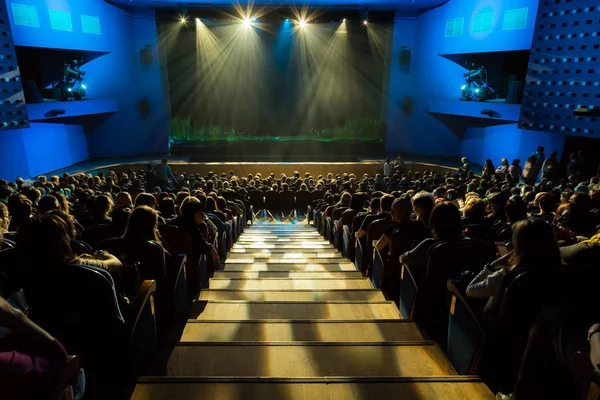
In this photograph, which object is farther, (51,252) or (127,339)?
(127,339)

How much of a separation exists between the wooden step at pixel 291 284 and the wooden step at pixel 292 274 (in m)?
0.14

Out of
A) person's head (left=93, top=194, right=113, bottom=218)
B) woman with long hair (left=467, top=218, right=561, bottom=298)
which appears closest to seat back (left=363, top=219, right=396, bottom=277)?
woman with long hair (left=467, top=218, right=561, bottom=298)

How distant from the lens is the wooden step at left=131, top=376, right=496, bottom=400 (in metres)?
1.95

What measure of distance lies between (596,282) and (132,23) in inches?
769

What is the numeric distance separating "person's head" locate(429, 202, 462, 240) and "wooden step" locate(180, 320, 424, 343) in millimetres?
721

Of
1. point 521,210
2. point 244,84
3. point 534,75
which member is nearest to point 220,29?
point 244,84

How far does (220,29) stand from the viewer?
18.4m

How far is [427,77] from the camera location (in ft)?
58.0

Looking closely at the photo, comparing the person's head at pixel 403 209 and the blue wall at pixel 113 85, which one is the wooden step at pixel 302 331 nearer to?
the person's head at pixel 403 209

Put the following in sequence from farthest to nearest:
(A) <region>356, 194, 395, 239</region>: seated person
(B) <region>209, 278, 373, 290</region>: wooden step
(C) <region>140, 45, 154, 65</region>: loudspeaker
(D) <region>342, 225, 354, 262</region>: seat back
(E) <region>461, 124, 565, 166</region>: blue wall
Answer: (C) <region>140, 45, 154, 65</region>: loudspeaker
(E) <region>461, 124, 565, 166</region>: blue wall
(D) <region>342, 225, 354, 262</region>: seat back
(A) <region>356, 194, 395, 239</region>: seated person
(B) <region>209, 278, 373, 290</region>: wooden step

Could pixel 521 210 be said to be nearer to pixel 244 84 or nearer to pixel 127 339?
pixel 127 339

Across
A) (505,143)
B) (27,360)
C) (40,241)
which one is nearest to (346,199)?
(40,241)

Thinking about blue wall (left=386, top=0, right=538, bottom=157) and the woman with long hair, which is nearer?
the woman with long hair

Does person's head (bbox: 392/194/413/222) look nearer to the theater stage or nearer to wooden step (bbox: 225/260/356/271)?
wooden step (bbox: 225/260/356/271)
